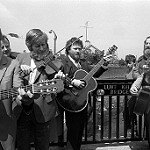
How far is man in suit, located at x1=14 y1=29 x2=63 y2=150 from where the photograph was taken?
9.20 ft

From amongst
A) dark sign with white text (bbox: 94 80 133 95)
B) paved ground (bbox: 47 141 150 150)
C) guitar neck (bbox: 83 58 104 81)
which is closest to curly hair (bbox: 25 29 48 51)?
guitar neck (bbox: 83 58 104 81)

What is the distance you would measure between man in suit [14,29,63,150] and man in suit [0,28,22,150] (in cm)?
28

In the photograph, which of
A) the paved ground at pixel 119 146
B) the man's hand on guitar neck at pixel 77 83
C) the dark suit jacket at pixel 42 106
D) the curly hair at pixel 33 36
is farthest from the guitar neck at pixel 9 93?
the paved ground at pixel 119 146

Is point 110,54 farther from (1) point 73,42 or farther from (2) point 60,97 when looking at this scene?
(2) point 60,97

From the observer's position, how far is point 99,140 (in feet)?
14.8

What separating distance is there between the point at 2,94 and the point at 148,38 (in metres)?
2.42

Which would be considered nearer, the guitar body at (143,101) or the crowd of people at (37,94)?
the crowd of people at (37,94)

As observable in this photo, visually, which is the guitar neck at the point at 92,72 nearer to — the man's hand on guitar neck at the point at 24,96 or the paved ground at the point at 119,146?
the man's hand on guitar neck at the point at 24,96

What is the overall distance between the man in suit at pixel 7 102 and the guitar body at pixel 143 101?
1.74m

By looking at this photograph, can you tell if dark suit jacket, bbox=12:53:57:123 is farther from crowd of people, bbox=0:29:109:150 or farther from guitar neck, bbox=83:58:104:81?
guitar neck, bbox=83:58:104:81

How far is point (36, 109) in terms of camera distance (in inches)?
110

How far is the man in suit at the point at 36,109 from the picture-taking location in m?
2.80

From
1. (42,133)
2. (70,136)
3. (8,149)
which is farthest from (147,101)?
(8,149)

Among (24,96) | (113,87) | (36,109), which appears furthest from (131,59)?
(24,96)
